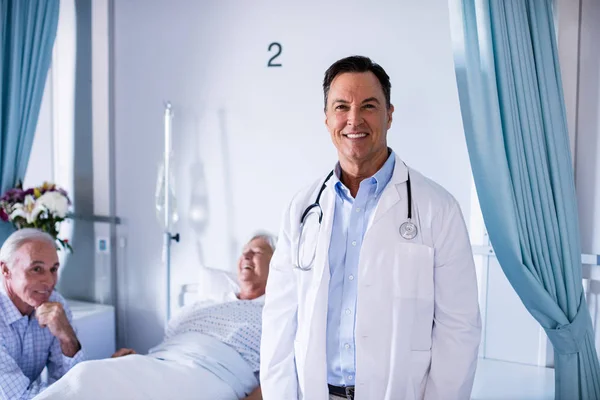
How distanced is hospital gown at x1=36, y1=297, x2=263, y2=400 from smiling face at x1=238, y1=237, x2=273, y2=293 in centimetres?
9

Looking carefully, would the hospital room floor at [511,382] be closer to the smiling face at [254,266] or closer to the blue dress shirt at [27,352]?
the smiling face at [254,266]

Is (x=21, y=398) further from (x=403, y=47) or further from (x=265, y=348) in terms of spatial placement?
(x=403, y=47)

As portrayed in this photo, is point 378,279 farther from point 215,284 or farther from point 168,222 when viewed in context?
point 168,222

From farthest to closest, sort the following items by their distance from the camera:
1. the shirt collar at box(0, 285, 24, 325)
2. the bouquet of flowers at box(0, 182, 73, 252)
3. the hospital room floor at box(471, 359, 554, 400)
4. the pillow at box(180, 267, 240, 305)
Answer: the bouquet of flowers at box(0, 182, 73, 252) → the pillow at box(180, 267, 240, 305) → the shirt collar at box(0, 285, 24, 325) → the hospital room floor at box(471, 359, 554, 400)

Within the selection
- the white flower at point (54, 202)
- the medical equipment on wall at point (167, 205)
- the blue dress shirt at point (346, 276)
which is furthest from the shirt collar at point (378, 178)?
the white flower at point (54, 202)

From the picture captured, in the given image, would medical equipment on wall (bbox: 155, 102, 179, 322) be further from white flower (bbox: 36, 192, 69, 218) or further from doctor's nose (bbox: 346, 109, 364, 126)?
doctor's nose (bbox: 346, 109, 364, 126)

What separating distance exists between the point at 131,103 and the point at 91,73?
0.29 meters

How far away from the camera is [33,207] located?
2887 mm

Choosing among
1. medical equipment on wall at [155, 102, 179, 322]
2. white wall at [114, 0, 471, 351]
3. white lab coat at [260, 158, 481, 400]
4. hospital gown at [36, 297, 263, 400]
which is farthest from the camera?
medical equipment on wall at [155, 102, 179, 322]

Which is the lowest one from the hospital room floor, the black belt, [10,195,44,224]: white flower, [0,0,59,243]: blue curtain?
the hospital room floor

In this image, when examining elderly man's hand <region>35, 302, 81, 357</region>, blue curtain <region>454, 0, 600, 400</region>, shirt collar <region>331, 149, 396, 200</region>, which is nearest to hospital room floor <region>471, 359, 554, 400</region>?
blue curtain <region>454, 0, 600, 400</region>

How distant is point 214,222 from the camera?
9.95ft

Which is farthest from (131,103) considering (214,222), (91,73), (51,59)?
(214,222)

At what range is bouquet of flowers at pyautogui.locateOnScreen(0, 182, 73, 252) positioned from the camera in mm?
2879
